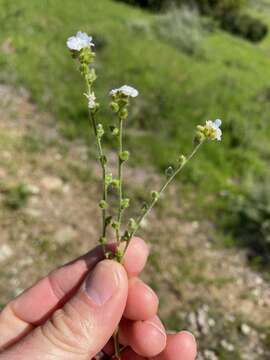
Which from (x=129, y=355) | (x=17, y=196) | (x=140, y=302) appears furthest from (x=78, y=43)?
(x=17, y=196)

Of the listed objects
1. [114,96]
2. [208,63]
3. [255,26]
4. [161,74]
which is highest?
[114,96]

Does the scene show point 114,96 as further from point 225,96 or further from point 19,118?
point 225,96

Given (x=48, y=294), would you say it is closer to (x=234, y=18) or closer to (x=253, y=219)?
(x=253, y=219)

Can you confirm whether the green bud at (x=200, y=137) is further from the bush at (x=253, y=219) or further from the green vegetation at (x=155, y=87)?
the green vegetation at (x=155, y=87)

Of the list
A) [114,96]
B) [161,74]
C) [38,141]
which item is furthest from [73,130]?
[114,96]

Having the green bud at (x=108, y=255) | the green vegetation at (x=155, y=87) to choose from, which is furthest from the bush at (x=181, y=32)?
the green bud at (x=108, y=255)

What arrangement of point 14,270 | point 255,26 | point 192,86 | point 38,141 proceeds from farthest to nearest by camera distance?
1. point 255,26
2. point 192,86
3. point 38,141
4. point 14,270
